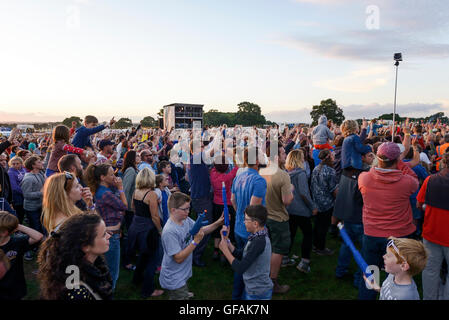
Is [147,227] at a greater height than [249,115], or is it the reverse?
[249,115]

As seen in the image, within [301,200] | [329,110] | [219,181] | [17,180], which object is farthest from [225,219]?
[329,110]

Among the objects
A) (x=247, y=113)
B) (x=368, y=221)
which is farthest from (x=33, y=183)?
(x=247, y=113)

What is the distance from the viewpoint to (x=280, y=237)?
170 inches

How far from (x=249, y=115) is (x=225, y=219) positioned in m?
120

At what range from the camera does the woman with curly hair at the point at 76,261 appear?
6.43 feet

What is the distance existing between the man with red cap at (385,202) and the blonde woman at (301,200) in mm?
1283

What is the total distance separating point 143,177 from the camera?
4.22 metres

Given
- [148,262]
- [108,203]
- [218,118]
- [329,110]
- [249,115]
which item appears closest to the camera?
[108,203]

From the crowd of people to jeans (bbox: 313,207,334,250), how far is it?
0.03m

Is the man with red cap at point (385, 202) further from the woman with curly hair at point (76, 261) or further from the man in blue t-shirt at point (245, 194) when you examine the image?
the woman with curly hair at point (76, 261)

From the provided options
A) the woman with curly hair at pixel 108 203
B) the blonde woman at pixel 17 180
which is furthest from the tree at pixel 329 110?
the woman with curly hair at pixel 108 203

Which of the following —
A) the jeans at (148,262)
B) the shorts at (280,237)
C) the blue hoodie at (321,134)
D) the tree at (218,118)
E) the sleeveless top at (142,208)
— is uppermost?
the tree at (218,118)

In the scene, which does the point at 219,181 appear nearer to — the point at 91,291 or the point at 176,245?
the point at 176,245
